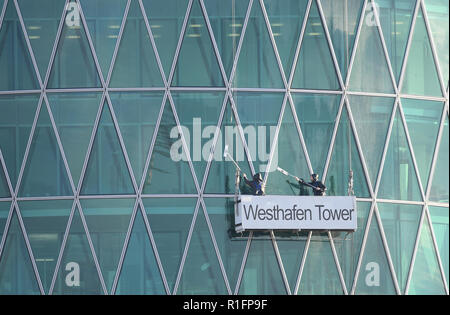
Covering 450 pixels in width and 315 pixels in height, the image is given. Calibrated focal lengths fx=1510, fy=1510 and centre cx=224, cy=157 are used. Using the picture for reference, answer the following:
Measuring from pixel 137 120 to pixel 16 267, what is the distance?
18.5 feet

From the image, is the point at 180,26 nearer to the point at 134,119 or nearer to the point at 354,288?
the point at 134,119

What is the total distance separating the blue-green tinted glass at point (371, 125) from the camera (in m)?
45.8

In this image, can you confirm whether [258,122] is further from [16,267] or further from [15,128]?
[16,267]

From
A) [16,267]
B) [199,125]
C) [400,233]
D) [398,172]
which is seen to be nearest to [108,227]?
[16,267]

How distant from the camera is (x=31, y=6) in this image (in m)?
45.6

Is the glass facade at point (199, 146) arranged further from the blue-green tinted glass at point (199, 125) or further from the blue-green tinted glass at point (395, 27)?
the blue-green tinted glass at point (395, 27)

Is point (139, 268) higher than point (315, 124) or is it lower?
lower

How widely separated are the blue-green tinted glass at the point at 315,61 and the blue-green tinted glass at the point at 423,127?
2.53 m

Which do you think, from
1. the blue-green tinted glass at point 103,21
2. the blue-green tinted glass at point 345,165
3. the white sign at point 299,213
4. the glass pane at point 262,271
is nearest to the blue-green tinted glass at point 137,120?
the blue-green tinted glass at point 103,21

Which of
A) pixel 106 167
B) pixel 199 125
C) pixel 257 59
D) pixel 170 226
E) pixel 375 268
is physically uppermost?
pixel 257 59

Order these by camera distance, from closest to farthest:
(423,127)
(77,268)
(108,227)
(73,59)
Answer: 1. (77,268)
2. (108,227)
3. (73,59)
4. (423,127)

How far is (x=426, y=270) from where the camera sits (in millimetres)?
45969

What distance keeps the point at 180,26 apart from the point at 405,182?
8342 mm
